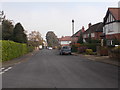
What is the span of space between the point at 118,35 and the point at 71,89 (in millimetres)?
32545

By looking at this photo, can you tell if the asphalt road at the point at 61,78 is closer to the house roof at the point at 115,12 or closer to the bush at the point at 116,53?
the bush at the point at 116,53

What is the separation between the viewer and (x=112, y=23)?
40.1 m

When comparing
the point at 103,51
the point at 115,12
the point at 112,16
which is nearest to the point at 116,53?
the point at 103,51

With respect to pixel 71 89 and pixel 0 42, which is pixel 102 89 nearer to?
pixel 71 89

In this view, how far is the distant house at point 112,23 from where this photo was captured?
38688 mm

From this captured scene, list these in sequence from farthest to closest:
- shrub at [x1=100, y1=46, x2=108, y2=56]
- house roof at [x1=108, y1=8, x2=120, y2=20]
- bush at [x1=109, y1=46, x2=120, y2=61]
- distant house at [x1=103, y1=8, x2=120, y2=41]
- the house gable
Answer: house roof at [x1=108, y1=8, x2=120, y2=20], the house gable, distant house at [x1=103, y1=8, x2=120, y2=41], shrub at [x1=100, y1=46, x2=108, y2=56], bush at [x1=109, y1=46, x2=120, y2=61]

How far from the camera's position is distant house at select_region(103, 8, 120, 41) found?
38.7m

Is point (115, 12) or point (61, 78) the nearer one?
point (61, 78)

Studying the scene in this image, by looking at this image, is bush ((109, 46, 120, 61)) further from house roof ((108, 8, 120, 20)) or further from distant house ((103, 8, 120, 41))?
house roof ((108, 8, 120, 20))

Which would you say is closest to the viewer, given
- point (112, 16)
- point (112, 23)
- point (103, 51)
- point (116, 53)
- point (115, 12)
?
point (116, 53)

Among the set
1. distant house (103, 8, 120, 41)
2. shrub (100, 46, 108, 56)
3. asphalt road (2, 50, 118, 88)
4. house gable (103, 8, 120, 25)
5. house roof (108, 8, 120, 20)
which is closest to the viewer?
asphalt road (2, 50, 118, 88)

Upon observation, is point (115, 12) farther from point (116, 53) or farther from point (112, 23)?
point (116, 53)

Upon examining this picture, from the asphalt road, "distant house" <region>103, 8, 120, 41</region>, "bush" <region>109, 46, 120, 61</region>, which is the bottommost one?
the asphalt road

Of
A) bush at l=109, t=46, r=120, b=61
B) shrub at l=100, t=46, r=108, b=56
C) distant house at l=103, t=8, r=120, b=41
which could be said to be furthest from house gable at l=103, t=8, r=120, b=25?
bush at l=109, t=46, r=120, b=61
